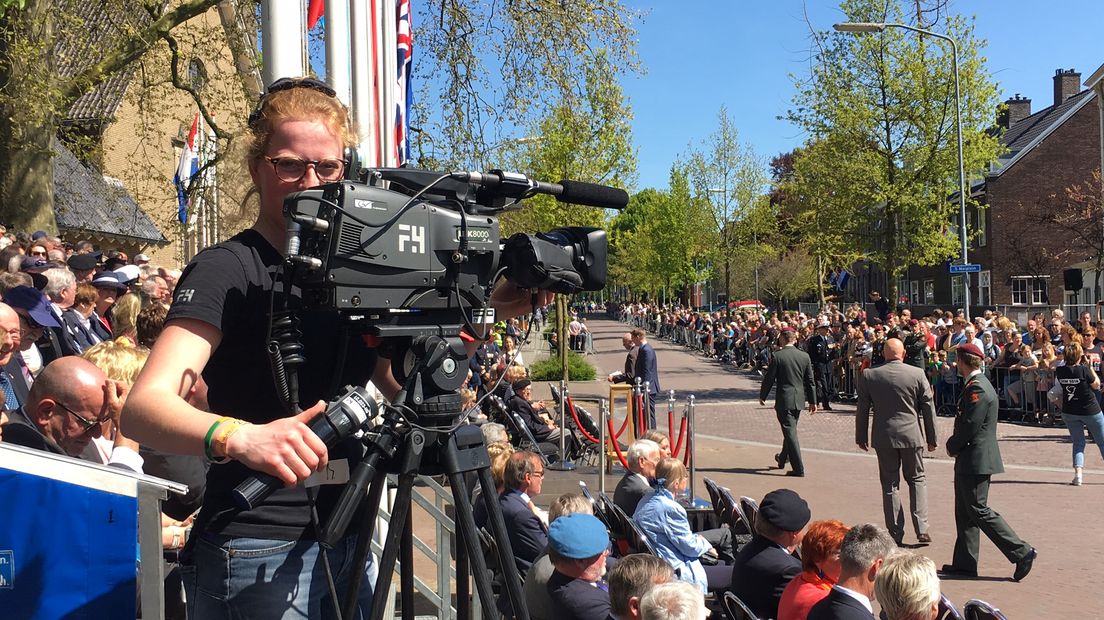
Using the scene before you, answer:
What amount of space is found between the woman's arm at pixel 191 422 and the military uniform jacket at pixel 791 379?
475 inches

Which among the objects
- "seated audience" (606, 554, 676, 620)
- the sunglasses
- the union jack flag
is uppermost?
the union jack flag

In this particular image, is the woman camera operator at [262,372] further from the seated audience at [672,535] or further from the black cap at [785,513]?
the seated audience at [672,535]

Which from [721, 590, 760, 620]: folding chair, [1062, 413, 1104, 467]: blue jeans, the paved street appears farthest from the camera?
[1062, 413, 1104, 467]: blue jeans

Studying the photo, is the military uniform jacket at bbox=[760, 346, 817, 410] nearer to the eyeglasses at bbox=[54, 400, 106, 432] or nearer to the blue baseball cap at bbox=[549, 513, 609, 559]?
the blue baseball cap at bbox=[549, 513, 609, 559]

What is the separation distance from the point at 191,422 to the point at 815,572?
398 cm

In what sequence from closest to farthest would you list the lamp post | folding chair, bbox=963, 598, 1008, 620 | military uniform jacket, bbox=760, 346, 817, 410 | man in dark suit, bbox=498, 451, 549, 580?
folding chair, bbox=963, 598, 1008, 620
man in dark suit, bbox=498, 451, 549, 580
military uniform jacket, bbox=760, 346, 817, 410
the lamp post

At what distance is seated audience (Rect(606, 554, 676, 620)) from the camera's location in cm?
417

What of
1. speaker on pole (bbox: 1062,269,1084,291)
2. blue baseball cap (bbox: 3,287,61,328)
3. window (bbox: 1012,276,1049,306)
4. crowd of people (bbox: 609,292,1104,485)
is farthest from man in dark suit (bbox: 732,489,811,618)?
window (bbox: 1012,276,1049,306)

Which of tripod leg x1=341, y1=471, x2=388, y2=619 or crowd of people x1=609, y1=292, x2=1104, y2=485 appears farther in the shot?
crowd of people x1=609, y1=292, x2=1104, y2=485

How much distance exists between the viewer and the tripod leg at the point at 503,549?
6.39 feet

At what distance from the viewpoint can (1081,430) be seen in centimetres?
1165

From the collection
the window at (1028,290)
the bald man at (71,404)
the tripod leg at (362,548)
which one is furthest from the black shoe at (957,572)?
the window at (1028,290)

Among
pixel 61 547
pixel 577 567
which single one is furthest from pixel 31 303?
pixel 61 547

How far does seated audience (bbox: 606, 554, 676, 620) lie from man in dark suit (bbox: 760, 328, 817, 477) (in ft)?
28.9
